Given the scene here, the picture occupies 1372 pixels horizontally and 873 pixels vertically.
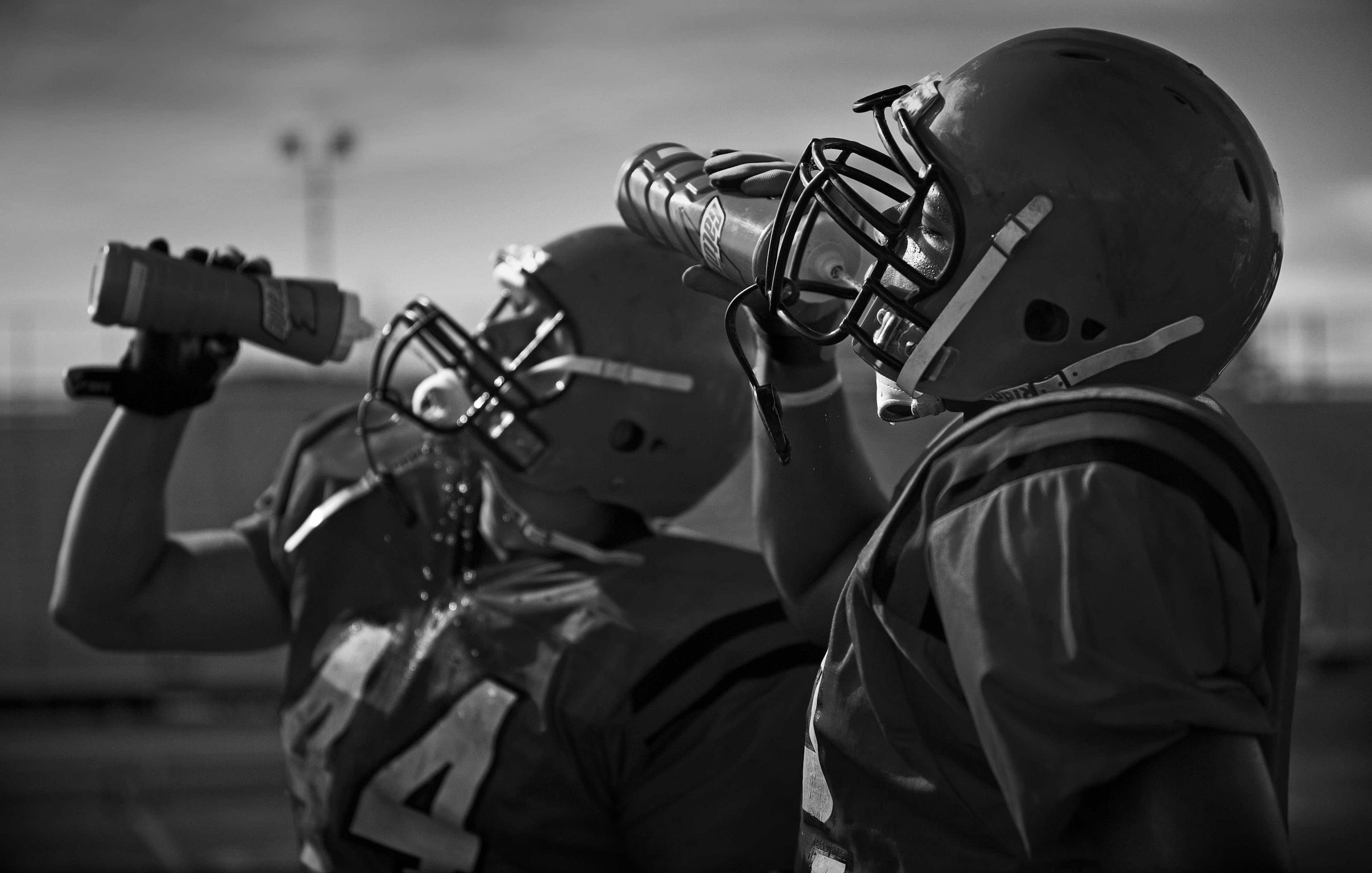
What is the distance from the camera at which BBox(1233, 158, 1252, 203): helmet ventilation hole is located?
1.23 m

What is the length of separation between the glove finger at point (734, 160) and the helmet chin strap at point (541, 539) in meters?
0.78

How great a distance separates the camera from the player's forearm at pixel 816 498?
5.34 ft

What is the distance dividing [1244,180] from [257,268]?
1.58 m

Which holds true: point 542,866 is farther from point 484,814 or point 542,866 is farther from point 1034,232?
point 1034,232

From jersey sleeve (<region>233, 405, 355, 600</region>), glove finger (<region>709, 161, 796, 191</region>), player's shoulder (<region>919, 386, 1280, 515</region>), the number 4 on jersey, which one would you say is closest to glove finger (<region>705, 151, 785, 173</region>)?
glove finger (<region>709, 161, 796, 191</region>)

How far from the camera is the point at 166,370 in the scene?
226 centimetres

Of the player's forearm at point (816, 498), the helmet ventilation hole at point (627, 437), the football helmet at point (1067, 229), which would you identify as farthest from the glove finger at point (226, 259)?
the football helmet at point (1067, 229)

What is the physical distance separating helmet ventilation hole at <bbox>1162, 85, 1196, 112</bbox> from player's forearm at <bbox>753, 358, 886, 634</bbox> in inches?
20.4

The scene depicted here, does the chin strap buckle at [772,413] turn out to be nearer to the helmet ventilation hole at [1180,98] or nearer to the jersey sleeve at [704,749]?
the helmet ventilation hole at [1180,98]

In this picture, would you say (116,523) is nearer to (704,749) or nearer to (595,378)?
(595,378)

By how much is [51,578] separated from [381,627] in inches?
309

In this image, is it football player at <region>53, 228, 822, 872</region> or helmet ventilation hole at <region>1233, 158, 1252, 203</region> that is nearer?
helmet ventilation hole at <region>1233, 158, 1252, 203</region>

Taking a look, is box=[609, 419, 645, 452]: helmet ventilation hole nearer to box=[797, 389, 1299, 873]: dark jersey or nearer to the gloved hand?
the gloved hand

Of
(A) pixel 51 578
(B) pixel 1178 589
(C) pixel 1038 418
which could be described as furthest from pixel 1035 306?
(A) pixel 51 578
